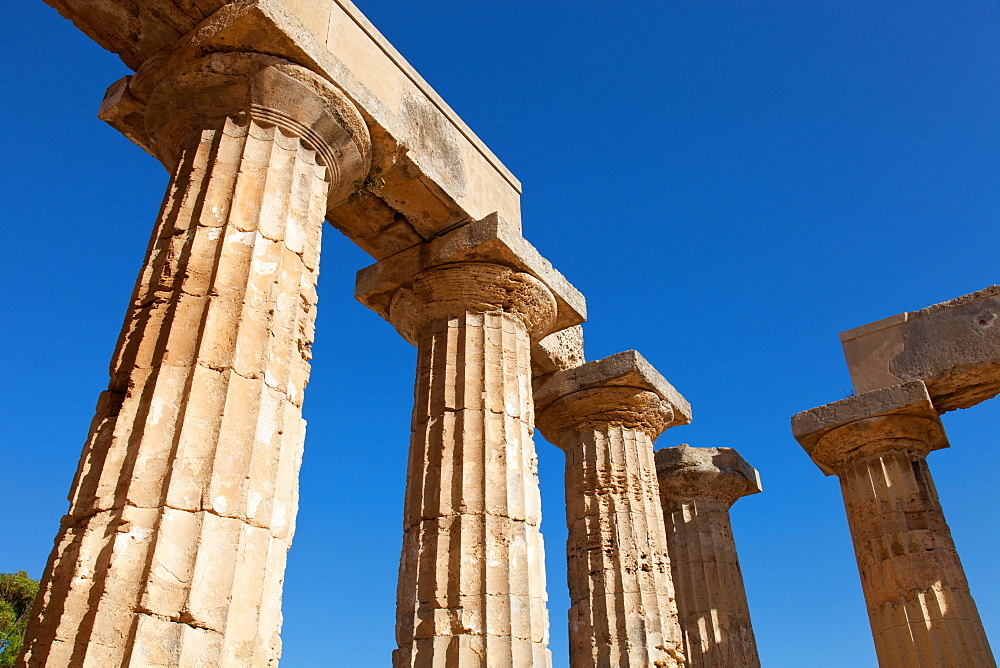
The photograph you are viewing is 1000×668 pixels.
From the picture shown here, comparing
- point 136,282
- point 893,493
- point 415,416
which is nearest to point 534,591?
point 415,416

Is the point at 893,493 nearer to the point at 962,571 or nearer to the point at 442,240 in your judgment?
the point at 962,571

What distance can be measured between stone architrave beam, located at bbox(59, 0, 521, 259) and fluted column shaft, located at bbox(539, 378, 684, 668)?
12.3 feet

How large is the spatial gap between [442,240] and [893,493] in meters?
9.70

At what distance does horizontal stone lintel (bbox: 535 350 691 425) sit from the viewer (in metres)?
12.0

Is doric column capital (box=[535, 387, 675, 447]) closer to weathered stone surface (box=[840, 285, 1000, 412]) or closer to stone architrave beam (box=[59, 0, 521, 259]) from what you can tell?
stone architrave beam (box=[59, 0, 521, 259])

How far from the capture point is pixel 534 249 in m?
9.86

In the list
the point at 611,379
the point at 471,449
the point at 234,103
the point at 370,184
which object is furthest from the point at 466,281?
the point at 611,379

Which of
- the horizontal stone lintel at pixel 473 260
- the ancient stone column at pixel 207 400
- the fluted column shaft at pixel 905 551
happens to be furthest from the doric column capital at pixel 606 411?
the ancient stone column at pixel 207 400

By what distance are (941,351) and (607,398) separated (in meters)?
6.42

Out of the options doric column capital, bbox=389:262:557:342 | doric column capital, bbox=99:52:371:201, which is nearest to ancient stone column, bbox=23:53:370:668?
doric column capital, bbox=99:52:371:201

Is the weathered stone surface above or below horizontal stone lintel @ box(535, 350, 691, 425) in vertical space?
above

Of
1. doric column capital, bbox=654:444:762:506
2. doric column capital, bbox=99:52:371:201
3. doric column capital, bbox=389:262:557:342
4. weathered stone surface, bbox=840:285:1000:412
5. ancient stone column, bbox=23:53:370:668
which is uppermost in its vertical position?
weathered stone surface, bbox=840:285:1000:412

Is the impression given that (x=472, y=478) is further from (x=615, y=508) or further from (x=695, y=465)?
(x=695, y=465)

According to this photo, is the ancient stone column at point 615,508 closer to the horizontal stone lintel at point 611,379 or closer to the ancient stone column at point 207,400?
the horizontal stone lintel at point 611,379
